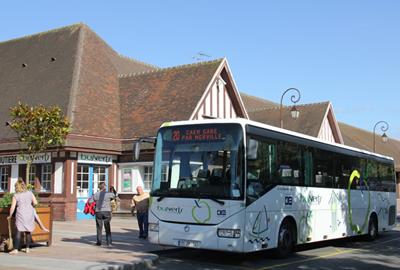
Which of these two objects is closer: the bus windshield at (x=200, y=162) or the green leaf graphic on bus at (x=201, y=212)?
the bus windshield at (x=200, y=162)

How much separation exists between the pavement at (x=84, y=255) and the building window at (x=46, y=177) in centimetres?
735

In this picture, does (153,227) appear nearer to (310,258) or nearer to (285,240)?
(285,240)

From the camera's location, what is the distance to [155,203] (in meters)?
12.6

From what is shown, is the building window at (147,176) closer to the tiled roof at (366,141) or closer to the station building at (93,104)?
the station building at (93,104)

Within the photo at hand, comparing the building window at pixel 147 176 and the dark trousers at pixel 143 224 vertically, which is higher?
the building window at pixel 147 176

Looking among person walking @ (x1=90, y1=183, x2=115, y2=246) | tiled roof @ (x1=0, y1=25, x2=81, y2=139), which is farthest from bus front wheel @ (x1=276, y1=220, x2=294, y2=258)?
tiled roof @ (x1=0, y1=25, x2=81, y2=139)

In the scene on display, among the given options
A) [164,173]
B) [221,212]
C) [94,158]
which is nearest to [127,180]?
[94,158]

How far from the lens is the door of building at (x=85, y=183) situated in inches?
996

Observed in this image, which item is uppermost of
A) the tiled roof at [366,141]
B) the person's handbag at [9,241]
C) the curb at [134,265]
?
the tiled roof at [366,141]

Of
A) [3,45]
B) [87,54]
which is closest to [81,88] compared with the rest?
[87,54]

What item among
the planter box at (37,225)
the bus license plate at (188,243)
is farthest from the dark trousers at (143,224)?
the bus license plate at (188,243)

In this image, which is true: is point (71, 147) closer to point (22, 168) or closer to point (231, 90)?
point (22, 168)

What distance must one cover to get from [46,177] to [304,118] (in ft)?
75.7

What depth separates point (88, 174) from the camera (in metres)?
26.0
